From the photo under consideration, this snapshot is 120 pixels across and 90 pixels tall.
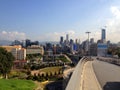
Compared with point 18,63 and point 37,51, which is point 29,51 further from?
point 18,63

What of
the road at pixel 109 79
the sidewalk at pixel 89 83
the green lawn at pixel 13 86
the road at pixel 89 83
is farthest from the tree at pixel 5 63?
the road at pixel 89 83

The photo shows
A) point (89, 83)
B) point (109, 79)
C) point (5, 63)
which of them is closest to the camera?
point (89, 83)

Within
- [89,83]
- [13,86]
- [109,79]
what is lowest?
[13,86]

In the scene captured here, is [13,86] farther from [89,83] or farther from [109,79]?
[109,79]

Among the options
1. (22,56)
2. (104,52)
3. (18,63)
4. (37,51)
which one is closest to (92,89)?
(18,63)

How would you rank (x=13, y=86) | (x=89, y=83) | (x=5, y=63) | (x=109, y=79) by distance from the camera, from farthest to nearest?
(x=5, y=63) → (x=109, y=79) → (x=13, y=86) → (x=89, y=83)

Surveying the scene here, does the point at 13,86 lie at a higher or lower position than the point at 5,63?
lower

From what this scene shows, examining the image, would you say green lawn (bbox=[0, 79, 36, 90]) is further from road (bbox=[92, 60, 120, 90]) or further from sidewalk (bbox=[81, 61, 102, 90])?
road (bbox=[92, 60, 120, 90])

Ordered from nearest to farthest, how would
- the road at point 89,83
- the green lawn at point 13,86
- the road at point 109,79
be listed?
the road at point 89,83 → the road at point 109,79 → the green lawn at point 13,86

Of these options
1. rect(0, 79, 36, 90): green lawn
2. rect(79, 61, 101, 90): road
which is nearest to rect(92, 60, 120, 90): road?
rect(79, 61, 101, 90): road

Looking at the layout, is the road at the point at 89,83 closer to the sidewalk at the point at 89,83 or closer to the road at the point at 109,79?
the sidewalk at the point at 89,83

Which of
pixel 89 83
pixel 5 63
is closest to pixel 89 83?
pixel 89 83
